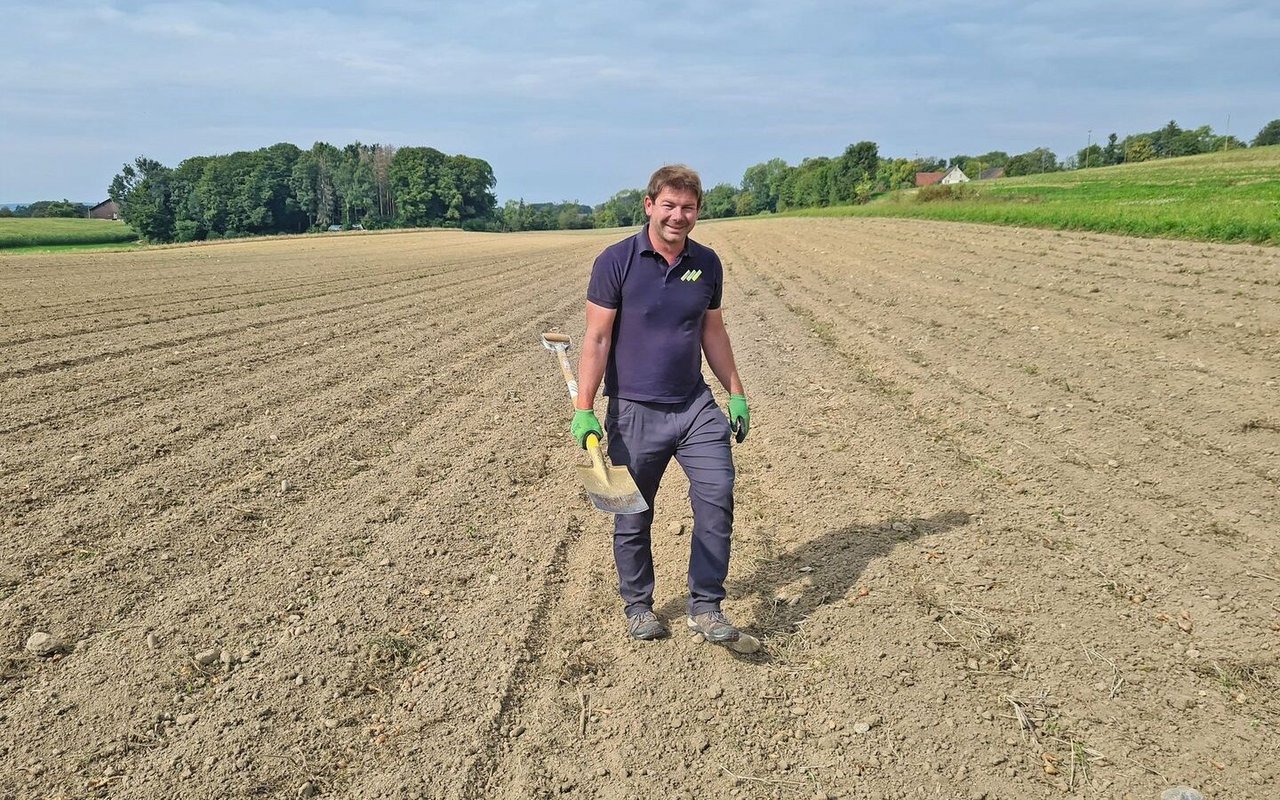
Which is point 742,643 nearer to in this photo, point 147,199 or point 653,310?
point 653,310

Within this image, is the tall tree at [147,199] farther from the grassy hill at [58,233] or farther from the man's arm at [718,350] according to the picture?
the man's arm at [718,350]

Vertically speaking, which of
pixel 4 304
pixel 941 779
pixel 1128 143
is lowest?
pixel 941 779

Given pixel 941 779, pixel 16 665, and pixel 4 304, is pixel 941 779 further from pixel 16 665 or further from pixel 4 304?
pixel 4 304

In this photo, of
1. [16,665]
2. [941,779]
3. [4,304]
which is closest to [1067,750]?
[941,779]

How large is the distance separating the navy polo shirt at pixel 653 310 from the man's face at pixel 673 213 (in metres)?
0.09

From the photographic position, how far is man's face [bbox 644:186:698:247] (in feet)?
10.6

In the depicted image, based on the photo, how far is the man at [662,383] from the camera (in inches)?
132

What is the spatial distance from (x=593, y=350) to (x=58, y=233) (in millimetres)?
66167

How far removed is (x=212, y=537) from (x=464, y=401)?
11.5 ft

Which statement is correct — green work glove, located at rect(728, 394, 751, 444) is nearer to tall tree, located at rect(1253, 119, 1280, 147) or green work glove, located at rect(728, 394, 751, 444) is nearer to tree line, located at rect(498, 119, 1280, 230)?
tree line, located at rect(498, 119, 1280, 230)

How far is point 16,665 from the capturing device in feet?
10.9

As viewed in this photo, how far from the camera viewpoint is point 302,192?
84.8 metres

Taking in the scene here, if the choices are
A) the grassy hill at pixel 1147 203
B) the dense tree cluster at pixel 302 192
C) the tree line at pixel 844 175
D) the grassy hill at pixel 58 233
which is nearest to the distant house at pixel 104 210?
the dense tree cluster at pixel 302 192

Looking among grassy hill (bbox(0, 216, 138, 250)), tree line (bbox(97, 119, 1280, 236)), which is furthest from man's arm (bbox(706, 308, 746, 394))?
tree line (bbox(97, 119, 1280, 236))
